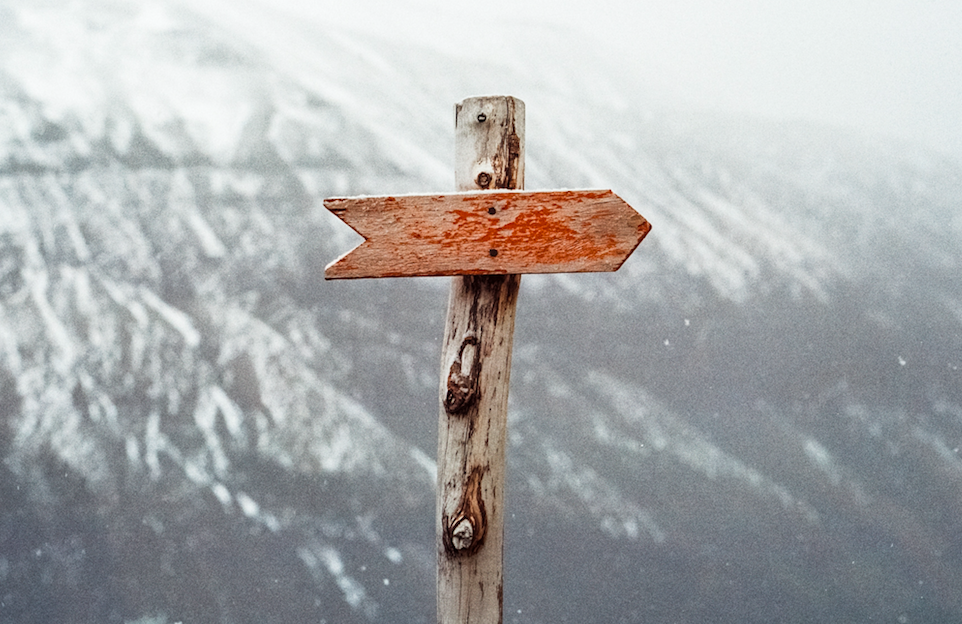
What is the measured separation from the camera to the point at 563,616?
120 inches

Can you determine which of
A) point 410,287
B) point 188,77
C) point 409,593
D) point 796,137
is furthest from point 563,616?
point 188,77

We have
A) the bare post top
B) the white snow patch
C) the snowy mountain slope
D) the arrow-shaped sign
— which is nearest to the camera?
the arrow-shaped sign

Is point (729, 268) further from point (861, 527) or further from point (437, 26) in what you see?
point (437, 26)

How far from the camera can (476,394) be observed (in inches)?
64.1

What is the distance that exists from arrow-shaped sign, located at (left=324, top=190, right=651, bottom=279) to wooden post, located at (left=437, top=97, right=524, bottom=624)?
0.29ft

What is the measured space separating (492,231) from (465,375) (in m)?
0.27

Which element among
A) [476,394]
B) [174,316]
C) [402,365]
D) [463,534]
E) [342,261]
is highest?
[342,261]

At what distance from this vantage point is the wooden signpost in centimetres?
154

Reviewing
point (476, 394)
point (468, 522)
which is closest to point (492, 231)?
point (476, 394)

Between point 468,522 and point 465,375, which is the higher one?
point 465,375

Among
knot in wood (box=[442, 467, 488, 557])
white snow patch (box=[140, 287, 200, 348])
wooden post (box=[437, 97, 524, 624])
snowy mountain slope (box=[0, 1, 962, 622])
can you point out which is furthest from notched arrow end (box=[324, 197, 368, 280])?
white snow patch (box=[140, 287, 200, 348])

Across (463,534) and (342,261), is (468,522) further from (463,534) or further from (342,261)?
(342,261)

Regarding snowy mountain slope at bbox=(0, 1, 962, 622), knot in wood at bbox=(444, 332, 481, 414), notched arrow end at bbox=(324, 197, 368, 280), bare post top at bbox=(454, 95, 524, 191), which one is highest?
bare post top at bbox=(454, 95, 524, 191)

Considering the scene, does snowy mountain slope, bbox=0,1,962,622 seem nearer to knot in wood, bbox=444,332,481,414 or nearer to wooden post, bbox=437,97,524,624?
wooden post, bbox=437,97,524,624
